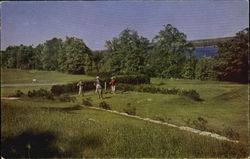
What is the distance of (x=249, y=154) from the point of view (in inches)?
158

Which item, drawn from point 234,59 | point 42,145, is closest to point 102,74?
point 42,145

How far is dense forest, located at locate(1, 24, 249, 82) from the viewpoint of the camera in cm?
403

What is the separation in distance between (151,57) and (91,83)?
0.95 meters

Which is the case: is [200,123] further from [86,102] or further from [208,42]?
[86,102]

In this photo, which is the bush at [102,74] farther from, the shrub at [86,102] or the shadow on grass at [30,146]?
the shadow on grass at [30,146]

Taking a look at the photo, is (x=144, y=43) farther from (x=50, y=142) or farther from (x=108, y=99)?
(x=50, y=142)

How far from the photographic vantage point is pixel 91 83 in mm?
4375

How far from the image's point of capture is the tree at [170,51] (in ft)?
13.4

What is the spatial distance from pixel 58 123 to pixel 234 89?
2.57 metres

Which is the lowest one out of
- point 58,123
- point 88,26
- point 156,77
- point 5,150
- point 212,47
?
point 5,150

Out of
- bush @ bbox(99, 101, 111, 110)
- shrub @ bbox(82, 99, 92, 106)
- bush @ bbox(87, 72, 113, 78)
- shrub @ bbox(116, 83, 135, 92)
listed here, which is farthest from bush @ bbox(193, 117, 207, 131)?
shrub @ bbox(82, 99, 92, 106)

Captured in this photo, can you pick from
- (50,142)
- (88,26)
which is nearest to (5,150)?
(50,142)

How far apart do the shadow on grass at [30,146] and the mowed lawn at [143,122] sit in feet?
0.25

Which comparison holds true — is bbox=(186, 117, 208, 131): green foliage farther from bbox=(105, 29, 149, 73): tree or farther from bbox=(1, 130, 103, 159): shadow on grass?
bbox=(1, 130, 103, 159): shadow on grass
